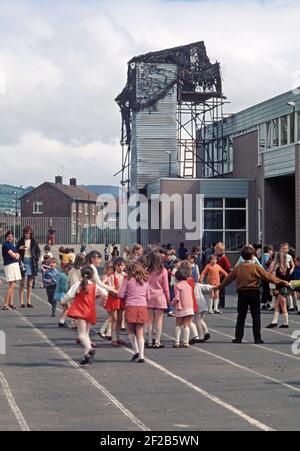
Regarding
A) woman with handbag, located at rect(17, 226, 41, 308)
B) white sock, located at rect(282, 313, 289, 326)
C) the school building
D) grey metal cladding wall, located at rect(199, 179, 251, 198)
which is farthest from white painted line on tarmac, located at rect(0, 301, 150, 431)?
grey metal cladding wall, located at rect(199, 179, 251, 198)

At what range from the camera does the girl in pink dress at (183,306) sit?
17.9 m

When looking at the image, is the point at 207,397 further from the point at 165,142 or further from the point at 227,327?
the point at 165,142

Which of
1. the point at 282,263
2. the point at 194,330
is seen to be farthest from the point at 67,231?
the point at 194,330

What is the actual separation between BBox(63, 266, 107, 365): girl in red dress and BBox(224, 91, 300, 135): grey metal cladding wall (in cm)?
3451

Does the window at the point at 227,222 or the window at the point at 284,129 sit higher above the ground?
the window at the point at 284,129

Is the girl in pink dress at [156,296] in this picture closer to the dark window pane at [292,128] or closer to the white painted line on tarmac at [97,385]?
the white painted line on tarmac at [97,385]

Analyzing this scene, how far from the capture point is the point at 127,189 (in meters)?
68.8

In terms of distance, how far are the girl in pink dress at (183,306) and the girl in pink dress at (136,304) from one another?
1.34 metres

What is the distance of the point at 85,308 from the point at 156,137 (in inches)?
1995

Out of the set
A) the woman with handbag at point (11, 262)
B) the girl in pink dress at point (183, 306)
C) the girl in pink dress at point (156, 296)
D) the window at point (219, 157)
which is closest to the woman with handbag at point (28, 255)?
the woman with handbag at point (11, 262)

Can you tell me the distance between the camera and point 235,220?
5472 centimetres

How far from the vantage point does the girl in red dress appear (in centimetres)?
1516

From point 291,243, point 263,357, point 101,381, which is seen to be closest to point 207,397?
point 101,381

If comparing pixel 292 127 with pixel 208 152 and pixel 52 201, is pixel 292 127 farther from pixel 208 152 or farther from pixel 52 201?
pixel 52 201
